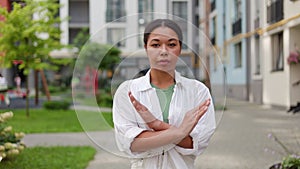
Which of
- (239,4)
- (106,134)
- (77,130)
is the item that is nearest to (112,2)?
(239,4)

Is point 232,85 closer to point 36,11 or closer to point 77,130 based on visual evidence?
point 36,11

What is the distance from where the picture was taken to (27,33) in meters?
11.9

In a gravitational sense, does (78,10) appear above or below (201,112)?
above

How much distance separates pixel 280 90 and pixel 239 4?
25.6ft

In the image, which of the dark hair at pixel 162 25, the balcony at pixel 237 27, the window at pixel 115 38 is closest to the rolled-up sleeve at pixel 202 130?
the dark hair at pixel 162 25

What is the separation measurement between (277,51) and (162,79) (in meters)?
14.3

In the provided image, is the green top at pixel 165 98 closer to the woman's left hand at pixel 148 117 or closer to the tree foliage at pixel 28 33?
the woman's left hand at pixel 148 117

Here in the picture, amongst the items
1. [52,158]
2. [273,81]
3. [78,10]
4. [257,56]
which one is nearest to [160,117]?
[52,158]

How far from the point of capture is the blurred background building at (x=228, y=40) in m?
1.65

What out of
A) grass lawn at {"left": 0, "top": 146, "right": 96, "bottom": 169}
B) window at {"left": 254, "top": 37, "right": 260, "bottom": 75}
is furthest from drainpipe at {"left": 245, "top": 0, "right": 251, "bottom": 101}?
grass lawn at {"left": 0, "top": 146, "right": 96, "bottom": 169}

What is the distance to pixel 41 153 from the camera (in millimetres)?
6289

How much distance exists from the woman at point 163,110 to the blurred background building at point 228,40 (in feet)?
0.35

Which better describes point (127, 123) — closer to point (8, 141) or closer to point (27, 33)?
point (8, 141)

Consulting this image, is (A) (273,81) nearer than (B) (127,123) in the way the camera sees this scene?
No
